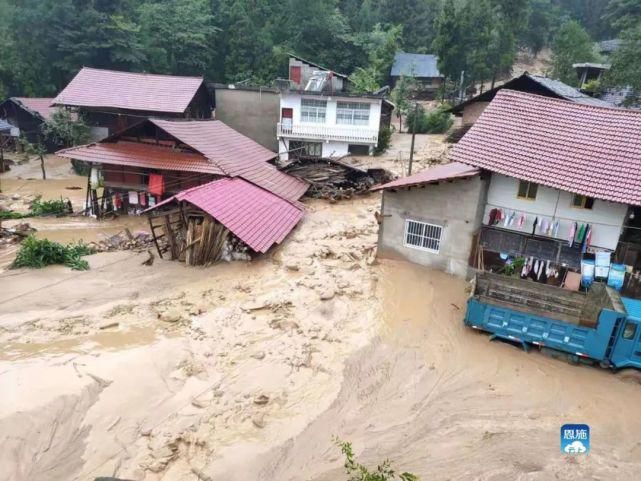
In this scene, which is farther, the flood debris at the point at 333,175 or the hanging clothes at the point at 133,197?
the flood debris at the point at 333,175

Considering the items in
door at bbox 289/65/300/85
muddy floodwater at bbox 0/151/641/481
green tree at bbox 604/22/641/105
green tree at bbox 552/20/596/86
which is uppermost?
green tree at bbox 552/20/596/86

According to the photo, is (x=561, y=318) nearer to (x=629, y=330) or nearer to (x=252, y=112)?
(x=629, y=330)

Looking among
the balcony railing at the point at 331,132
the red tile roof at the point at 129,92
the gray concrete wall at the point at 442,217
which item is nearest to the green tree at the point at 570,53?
the balcony railing at the point at 331,132

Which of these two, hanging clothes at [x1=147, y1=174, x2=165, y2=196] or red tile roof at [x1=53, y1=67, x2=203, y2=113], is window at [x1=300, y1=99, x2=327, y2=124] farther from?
hanging clothes at [x1=147, y1=174, x2=165, y2=196]

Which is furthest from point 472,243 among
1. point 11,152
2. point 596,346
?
point 11,152

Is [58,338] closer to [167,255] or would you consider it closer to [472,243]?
[167,255]

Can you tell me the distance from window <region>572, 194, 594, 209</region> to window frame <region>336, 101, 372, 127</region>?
Result: 20.3 meters

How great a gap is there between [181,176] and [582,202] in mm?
18710

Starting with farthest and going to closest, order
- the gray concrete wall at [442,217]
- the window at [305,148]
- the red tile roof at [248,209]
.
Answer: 1. the window at [305,148]
2. the red tile roof at [248,209]
3. the gray concrete wall at [442,217]

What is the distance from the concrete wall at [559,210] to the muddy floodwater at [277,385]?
335 centimetres

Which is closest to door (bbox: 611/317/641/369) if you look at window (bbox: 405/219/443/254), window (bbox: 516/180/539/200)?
window (bbox: 516/180/539/200)

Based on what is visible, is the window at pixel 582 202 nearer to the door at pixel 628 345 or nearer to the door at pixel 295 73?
the door at pixel 628 345

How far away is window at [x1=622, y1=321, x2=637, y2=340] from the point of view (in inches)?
451

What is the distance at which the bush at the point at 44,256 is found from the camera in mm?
17609
